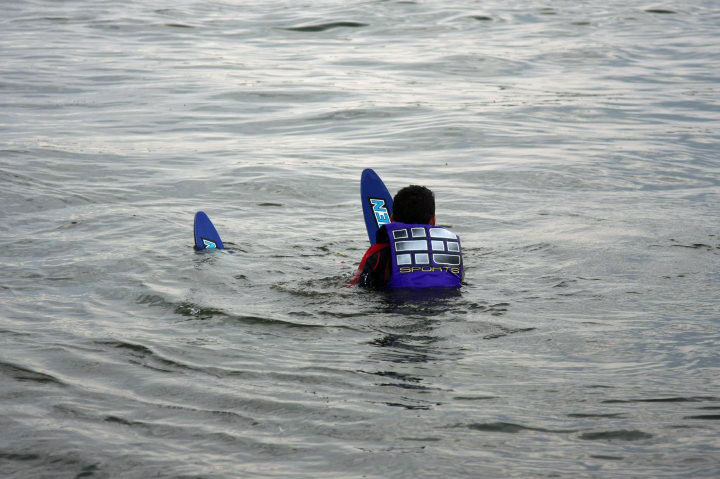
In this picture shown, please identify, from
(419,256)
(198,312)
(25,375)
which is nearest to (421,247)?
(419,256)

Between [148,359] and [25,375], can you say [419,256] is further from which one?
[25,375]

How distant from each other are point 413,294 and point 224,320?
1.39 m

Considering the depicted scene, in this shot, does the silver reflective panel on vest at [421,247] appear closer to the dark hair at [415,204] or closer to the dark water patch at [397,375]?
the dark hair at [415,204]

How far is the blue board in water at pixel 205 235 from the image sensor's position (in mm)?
7953

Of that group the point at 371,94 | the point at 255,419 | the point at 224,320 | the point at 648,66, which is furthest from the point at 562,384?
the point at 648,66

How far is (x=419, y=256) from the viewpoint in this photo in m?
6.54

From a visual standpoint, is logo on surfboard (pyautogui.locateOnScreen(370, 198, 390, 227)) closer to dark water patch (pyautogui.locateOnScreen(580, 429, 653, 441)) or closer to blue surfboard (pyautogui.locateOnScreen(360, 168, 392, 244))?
blue surfboard (pyautogui.locateOnScreen(360, 168, 392, 244))

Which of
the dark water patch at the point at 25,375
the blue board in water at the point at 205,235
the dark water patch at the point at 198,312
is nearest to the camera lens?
the dark water patch at the point at 25,375

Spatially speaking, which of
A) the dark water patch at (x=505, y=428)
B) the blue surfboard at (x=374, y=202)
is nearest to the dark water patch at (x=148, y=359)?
the dark water patch at (x=505, y=428)

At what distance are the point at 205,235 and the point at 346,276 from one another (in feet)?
4.95

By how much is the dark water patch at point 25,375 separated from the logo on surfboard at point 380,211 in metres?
3.89

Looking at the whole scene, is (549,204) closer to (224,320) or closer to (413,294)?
(413,294)

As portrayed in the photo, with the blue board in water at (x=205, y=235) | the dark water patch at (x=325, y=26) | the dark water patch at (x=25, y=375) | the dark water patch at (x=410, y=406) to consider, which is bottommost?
the dark water patch at (x=410, y=406)

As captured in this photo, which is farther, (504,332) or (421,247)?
(421,247)
